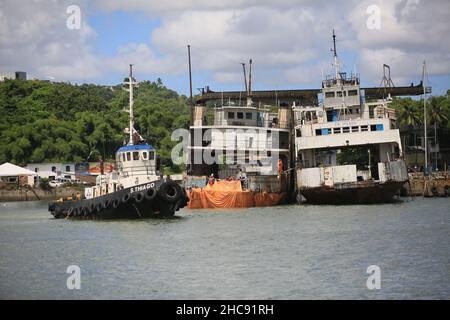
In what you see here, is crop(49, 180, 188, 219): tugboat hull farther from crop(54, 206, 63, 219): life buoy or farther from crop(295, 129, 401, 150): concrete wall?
crop(295, 129, 401, 150): concrete wall

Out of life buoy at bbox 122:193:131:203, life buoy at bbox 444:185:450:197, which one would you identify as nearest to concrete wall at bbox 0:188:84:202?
life buoy at bbox 444:185:450:197

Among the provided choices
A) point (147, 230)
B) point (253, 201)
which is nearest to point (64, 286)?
point (147, 230)

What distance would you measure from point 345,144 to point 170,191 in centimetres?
1637

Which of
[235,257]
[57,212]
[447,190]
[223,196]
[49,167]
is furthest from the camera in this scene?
[49,167]

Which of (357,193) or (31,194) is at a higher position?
(31,194)

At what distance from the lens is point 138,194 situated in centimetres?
4197

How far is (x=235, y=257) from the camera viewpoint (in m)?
29.5

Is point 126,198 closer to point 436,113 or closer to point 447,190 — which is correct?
point 447,190

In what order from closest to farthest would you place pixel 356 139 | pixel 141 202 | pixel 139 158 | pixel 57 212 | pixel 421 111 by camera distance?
pixel 141 202 → pixel 139 158 → pixel 57 212 → pixel 356 139 → pixel 421 111

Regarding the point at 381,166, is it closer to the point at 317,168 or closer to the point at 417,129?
the point at 317,168

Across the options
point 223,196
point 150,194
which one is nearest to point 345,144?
point 223,196

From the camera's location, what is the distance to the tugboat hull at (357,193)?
169 feet

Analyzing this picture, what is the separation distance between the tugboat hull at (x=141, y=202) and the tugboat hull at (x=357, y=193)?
40.4ft
